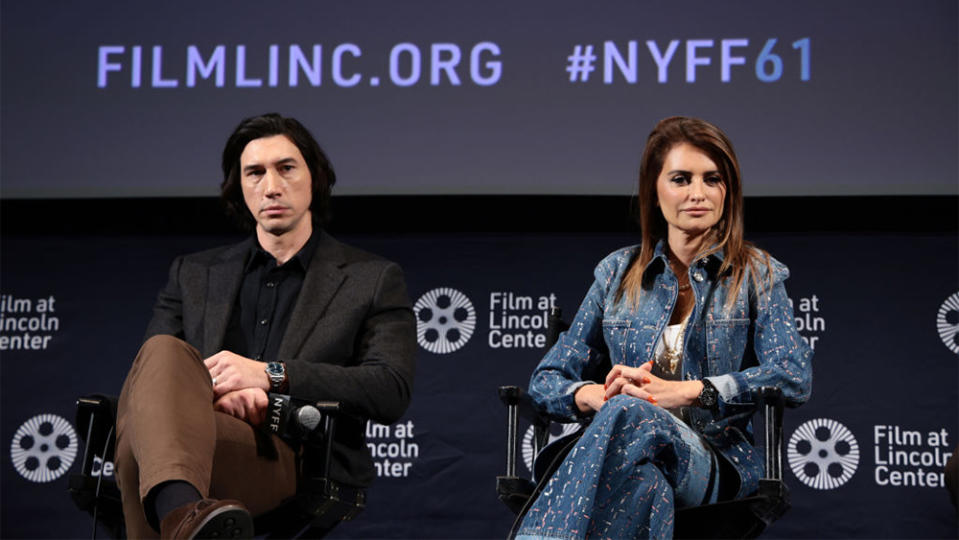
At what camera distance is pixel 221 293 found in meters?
3.23

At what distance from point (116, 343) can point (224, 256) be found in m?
1.43

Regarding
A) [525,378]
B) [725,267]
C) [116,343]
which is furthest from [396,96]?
[725,267]

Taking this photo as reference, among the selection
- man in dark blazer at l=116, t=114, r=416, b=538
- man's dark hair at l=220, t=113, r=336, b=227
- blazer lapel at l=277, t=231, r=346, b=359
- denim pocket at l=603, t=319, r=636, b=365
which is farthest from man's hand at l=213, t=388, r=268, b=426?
denim pocket at l=603, t=319, r=636, b=365

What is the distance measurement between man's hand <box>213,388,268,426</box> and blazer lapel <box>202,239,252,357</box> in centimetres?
36

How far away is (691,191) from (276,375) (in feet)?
4.09

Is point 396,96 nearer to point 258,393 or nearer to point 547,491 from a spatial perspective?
point 258,393

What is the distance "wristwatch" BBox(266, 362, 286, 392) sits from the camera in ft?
9.41

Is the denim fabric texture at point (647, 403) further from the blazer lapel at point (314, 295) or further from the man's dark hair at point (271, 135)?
the man's dark hair at point (271, 135)

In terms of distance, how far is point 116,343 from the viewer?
179 inches

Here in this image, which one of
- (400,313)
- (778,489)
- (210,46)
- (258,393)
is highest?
(210,46)

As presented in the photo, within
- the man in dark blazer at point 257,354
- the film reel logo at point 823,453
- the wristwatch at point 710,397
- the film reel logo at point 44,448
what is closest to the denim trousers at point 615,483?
the wristwatch at point 710,397

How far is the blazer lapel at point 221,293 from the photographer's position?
3141 mm

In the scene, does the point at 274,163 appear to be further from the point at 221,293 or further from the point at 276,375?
the point at 276,375

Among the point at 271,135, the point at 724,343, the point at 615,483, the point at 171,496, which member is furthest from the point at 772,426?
the point at 271,135
